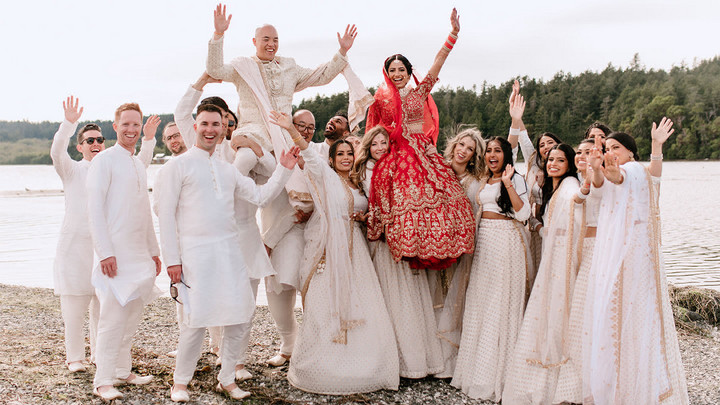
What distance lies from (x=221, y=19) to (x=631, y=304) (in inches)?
154

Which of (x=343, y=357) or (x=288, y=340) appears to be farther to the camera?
(x=288, y=340)

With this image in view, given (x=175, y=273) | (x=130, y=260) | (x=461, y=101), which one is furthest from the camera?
(x=461, y=101)

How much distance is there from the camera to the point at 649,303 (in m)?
4.35

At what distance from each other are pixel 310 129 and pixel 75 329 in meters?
2.72

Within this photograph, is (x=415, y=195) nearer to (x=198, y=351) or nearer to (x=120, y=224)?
(x=198, y=351)

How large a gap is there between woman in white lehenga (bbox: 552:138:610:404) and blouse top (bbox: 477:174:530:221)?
42 cm

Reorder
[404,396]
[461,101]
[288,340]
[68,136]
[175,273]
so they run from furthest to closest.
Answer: [461,101] → [288,340] → [68,136] → [404,396] → [175,273]

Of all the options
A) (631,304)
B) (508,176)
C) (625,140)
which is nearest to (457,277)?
(508,176)

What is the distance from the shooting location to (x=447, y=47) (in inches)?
206

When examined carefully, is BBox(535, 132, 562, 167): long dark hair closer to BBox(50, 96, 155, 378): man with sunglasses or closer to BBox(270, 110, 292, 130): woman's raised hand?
BBox(270, 110, 292, 130): woman's raised hand

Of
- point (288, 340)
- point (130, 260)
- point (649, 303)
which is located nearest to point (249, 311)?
point (130, 260)

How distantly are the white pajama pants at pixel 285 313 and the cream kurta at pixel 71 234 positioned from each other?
160 centimetres

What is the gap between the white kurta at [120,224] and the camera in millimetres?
4316

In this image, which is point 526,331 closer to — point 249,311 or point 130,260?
point 249,311
